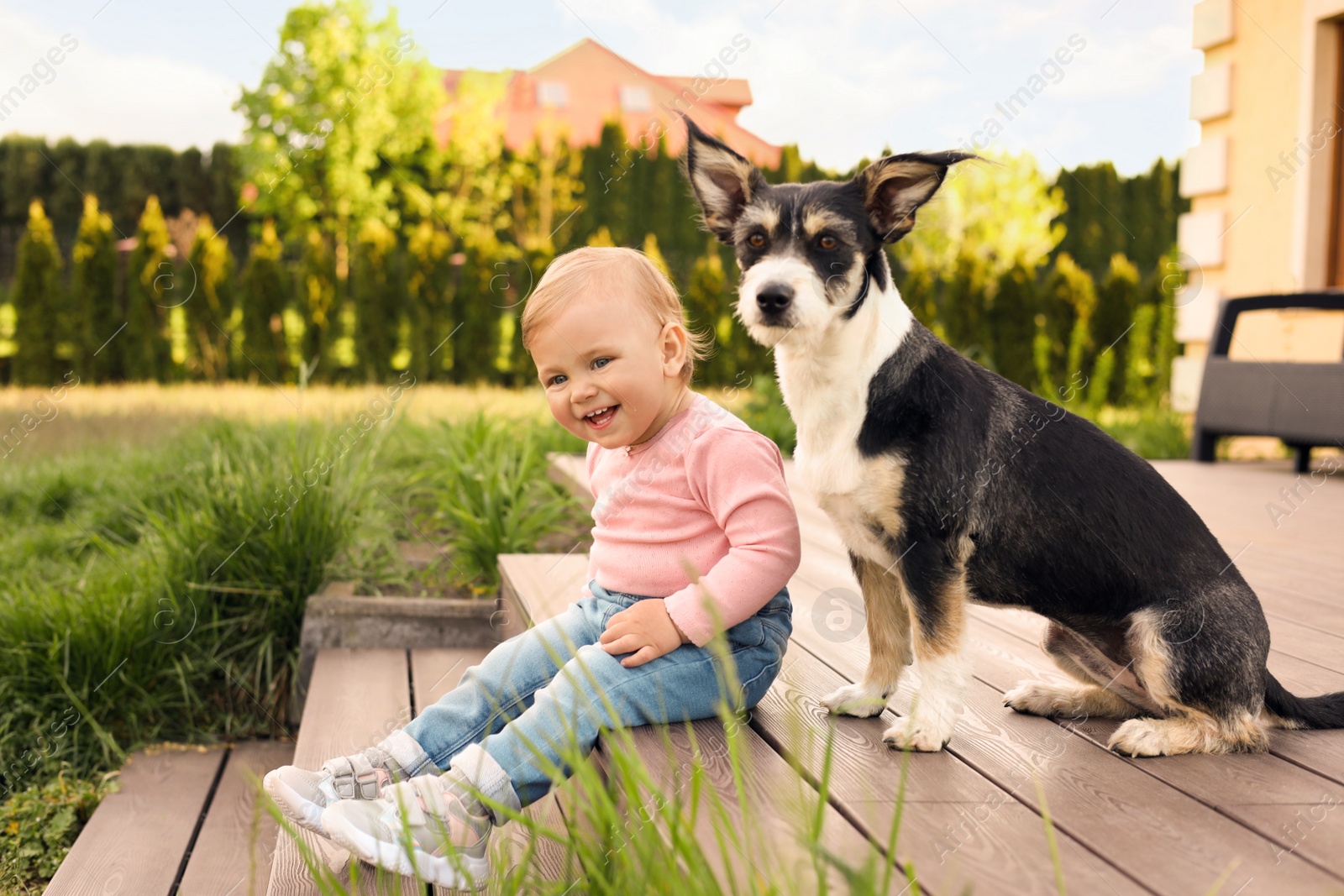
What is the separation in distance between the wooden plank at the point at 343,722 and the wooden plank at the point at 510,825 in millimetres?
63

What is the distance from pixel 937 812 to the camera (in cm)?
167

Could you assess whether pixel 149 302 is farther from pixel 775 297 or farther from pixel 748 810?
pixel 748 810

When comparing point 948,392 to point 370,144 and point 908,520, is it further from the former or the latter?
point 370,144

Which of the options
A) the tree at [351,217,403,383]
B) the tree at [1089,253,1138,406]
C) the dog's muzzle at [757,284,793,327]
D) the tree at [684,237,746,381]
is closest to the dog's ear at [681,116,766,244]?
the dog's muzzle at [757,284,793,327]

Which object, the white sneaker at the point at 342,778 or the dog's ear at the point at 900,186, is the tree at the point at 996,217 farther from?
the white sneaker at the point at 342,778

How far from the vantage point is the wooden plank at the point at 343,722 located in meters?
1.96

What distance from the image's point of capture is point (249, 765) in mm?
3426

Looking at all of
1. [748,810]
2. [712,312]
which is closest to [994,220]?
[712,312]

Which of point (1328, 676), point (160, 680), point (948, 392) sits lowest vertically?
point (160, 680)

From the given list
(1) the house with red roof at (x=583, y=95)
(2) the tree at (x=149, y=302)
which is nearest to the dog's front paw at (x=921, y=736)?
(2) the tree at (x=149, y=302)

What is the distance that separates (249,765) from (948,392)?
2.74 metres

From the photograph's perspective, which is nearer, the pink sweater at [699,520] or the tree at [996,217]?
the pink sweater at [699,520]

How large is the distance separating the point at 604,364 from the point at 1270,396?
17.8 ft

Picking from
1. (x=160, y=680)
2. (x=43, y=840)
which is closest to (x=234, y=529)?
(x=160, y=680)
